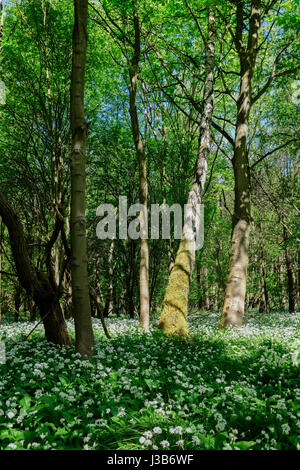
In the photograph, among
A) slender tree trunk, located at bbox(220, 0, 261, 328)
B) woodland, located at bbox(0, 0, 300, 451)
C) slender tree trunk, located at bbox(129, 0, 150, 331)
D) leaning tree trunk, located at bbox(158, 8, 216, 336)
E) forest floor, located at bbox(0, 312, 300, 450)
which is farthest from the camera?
slender tree trunk, located at bbox(220, 0, 261, 328)

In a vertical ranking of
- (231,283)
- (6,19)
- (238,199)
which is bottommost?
(231,283)

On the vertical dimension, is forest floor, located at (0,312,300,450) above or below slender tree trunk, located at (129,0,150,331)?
below

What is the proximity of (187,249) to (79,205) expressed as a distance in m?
4.32

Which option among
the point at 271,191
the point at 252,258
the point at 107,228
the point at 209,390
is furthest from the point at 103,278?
the point at 209,390

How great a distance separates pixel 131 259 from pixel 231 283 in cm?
922

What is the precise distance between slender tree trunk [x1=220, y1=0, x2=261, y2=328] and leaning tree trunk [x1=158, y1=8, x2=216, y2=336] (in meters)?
1.41

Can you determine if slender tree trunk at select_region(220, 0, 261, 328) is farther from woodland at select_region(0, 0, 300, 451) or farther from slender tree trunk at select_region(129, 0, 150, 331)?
slender tree trunk at select_region(129, 0, 150, 331)

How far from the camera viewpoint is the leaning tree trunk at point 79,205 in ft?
20.1

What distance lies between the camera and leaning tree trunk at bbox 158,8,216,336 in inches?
360

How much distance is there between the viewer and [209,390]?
15.8ft

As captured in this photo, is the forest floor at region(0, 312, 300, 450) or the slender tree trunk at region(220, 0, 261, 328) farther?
the slender tree trunk at region(220, 0, 261, 328)

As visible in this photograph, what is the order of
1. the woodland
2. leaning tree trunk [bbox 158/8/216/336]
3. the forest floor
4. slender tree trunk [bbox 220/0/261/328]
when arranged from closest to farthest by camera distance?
1. the forest floor
2. the woodland
3. leaning tree trunk [bbox 158/8/216/336]
4. slender tree trunk [bbox 220/0/261/328]

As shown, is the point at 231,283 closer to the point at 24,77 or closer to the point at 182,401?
the point at 182,401

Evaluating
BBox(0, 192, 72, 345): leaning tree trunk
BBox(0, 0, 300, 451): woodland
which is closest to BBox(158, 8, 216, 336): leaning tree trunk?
BBox(0, 0, 300, 451): woodland
